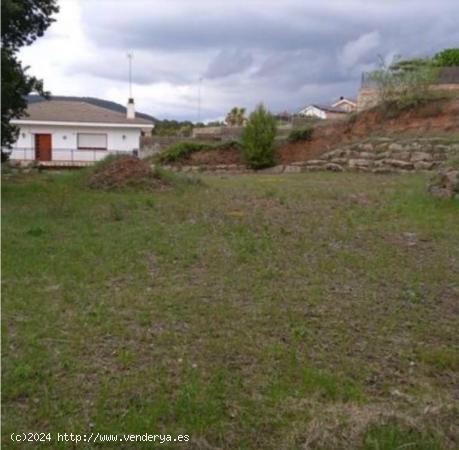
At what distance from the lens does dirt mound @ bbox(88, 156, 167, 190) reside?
11648 millimetres

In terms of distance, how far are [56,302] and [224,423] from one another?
2168mm

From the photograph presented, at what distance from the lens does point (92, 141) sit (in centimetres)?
3284

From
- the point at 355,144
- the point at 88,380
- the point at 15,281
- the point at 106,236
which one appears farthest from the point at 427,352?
the point at 355,144

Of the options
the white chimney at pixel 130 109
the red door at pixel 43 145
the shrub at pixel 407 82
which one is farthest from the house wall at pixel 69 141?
the shrub at pixel 407 82

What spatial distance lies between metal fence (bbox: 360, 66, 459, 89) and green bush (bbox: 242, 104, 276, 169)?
390 cm

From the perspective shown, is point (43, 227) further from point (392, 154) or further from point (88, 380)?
point (392, 154)

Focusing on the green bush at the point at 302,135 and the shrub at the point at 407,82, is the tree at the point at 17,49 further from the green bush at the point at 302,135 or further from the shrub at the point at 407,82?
the shrub at the point at 407,82

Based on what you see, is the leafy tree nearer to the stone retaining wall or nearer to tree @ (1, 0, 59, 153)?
the stone retaining wall

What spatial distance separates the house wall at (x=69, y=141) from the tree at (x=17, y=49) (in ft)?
62.4

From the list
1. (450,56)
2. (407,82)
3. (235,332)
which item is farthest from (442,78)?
(235,332)

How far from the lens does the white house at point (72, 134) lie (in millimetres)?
30922

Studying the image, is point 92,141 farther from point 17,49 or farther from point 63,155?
point 17,49

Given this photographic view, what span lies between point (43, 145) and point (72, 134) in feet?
5.61

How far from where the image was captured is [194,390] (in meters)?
3.13
